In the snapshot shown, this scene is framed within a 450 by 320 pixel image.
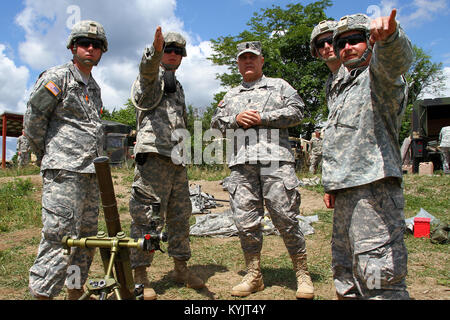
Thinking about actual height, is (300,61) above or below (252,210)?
above

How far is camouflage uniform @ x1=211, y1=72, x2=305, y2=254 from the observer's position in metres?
3.58

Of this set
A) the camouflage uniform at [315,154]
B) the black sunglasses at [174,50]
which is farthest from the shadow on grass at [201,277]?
the camouflage uniform at [315,154]

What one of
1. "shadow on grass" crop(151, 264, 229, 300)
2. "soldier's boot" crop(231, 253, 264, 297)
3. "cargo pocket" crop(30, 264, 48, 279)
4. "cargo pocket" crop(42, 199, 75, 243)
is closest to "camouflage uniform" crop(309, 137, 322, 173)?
"shadow on grass" crop(151, 264, 229, 300)

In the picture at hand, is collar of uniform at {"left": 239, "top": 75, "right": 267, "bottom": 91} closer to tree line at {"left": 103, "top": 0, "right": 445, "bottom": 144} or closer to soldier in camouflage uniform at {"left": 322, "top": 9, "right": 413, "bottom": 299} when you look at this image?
soldier in camouflage uniform at {"left": 322, "top": 9, "right": 413, "bottom": 299}

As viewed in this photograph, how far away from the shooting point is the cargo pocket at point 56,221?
2.82 meters

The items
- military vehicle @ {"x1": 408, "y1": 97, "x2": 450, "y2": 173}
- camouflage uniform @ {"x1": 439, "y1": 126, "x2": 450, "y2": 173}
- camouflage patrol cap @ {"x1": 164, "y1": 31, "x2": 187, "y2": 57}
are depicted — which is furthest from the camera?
military vehicle @ {"x1": 408, "y1": 97, "x2": 450, "y2": 173}

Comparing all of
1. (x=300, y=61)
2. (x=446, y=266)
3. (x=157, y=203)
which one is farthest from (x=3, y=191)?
(x=300, y=61)

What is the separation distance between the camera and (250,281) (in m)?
3.64

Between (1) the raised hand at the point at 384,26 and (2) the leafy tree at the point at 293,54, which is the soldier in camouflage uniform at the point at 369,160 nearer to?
(1) the raised hand at the point at 384,26

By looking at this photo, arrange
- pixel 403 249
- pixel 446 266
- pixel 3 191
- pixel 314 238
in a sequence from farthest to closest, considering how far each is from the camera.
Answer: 1. pixel 3 191
2. pixel 314 238
3. pixel 446 266
4. pixel 403 249

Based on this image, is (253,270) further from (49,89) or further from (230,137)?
(49,89)

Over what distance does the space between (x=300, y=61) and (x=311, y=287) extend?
63.5 ft

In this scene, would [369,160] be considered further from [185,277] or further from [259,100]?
[185,277]

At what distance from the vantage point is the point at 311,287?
353 centimetres
